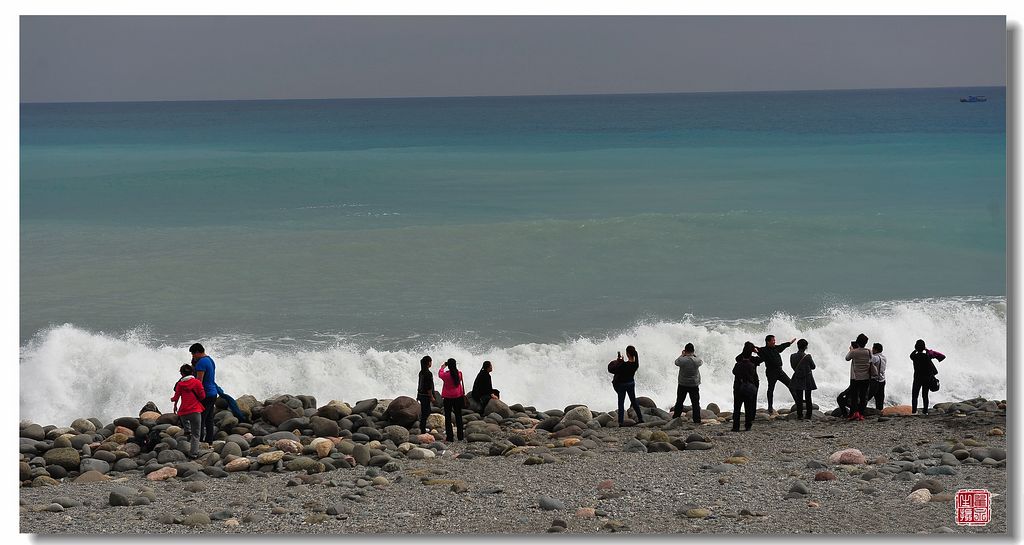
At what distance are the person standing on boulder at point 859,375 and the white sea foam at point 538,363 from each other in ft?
4.93

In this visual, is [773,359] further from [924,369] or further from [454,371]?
[454,371]

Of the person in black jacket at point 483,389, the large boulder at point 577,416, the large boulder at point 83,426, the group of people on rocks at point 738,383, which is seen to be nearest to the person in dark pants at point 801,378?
the group of people on rocks at point 738,383

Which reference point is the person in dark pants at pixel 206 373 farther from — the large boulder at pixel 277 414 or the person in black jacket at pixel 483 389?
the person in black jacket at pixel 483 389

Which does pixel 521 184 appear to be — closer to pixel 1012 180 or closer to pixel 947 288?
pixel 947 288

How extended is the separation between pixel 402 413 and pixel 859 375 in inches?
186

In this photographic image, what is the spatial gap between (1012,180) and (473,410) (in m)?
5.88

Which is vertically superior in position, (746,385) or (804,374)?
(804,374)

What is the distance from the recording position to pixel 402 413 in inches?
465

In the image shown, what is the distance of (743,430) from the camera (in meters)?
11.6

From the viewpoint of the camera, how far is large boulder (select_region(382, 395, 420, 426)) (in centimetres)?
1181

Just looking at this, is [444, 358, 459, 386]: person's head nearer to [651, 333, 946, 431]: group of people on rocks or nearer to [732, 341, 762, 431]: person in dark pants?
[651, 333, 946, 431]: group of people on rocks

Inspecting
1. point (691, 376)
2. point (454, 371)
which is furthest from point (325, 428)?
Answer: point (691, 376)

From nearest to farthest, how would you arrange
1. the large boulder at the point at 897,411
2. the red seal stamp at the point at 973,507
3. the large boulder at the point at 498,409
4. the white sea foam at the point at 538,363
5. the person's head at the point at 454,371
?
the red seal stamp at the point at 973,507 < the person's head at the point at 454,371 < the large boulder at the point at 897,411 < the large boulder at the point at 498,409 < the white sea foam at the point at 538,363

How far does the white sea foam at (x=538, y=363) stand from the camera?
1383cm
